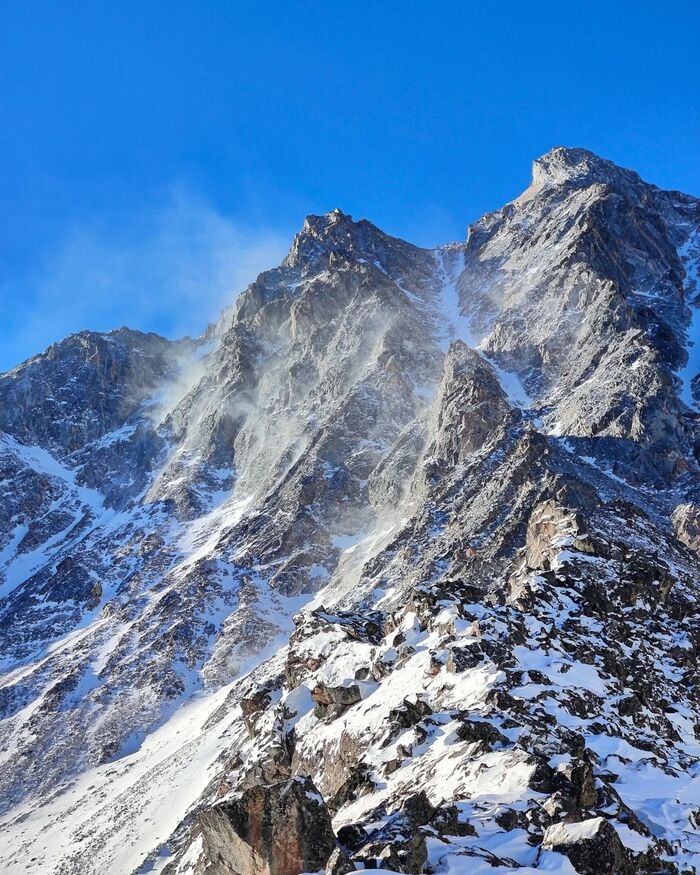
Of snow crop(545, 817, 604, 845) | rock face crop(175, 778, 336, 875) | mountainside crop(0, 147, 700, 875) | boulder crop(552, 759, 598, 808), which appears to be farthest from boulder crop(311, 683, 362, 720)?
snow crop(545, 817, 604, 845)

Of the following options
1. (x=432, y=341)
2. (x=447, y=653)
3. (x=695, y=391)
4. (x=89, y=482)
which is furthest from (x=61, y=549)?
(x=447, y=653)

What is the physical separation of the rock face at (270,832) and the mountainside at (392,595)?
0.23ft

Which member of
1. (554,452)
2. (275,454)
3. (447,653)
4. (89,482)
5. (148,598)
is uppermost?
(89,482)

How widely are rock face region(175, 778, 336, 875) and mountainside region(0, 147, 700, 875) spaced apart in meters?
0.07

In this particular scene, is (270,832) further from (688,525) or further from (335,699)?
(688,525)

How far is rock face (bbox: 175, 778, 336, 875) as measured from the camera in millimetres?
17938

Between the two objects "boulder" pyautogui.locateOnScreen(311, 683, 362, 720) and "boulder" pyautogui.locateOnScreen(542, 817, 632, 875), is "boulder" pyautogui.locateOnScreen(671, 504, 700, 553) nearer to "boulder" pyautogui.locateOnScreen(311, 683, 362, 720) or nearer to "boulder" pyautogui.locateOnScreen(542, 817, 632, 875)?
"boulder" pyautogui.locateOnScreen(311, 683, 362, 720)

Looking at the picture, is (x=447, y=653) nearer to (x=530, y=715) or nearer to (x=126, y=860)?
(x=530, y=715)

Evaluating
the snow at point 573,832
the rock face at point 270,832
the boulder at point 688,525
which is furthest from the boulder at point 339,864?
the boulder at point 688,525

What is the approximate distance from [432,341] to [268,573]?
254 feet

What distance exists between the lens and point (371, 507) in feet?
418

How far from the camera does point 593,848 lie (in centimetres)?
1578

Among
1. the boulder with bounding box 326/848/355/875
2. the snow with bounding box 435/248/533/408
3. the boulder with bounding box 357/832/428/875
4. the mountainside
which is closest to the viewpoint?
the boulder with bounding box 357/832/428/875

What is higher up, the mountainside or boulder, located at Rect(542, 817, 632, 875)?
the mountainside
